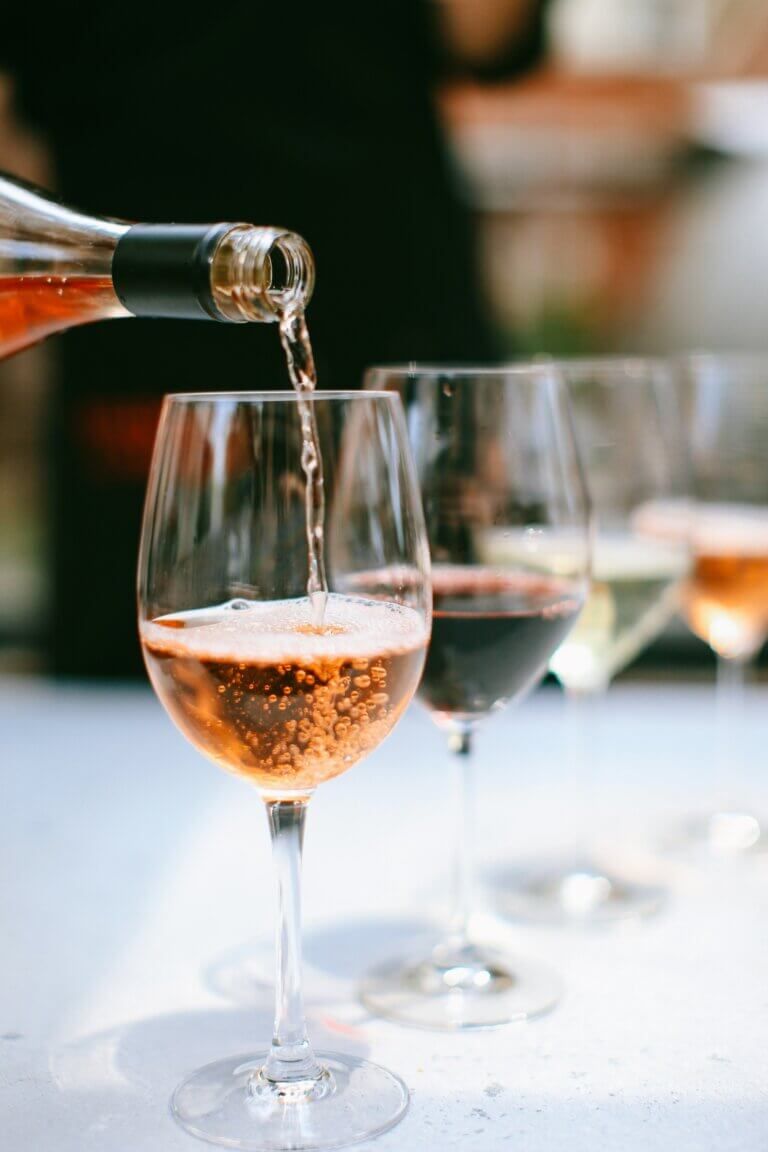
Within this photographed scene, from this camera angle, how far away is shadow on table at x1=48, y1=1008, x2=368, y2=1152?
0.68 m

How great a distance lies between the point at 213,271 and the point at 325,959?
444 millimetres

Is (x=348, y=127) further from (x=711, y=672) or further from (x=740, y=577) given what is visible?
(x=740, y=577)

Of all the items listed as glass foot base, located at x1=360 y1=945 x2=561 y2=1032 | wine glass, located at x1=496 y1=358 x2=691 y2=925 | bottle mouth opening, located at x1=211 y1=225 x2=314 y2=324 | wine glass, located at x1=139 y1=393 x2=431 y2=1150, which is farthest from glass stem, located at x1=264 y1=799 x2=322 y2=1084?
wine glass, located at x1=496 y1=358 x2=691 y2=925

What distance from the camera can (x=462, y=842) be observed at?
0.93 m

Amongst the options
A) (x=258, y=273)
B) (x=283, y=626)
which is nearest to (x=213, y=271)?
(x=258, y=273)

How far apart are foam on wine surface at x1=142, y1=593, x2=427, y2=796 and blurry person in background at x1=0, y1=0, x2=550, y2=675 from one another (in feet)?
3.68

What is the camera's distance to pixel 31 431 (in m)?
2.58

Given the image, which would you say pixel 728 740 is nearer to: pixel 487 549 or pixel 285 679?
pixel 487 549

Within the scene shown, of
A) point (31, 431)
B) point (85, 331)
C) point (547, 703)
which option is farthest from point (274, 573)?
point (31, 431)

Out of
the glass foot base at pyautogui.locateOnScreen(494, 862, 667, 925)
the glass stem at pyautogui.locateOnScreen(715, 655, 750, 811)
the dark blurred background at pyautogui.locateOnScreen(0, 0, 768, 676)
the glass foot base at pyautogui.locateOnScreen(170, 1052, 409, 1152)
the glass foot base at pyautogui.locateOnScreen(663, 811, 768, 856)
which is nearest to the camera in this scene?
the glass foot base at pyautogui.locateOnScreen(170, 1052, 409, 1152)

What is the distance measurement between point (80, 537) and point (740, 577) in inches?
39.0

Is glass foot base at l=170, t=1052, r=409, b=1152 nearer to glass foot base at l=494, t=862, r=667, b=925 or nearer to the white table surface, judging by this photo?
the white table surface

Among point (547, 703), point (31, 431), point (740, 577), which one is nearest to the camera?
point (740, 577)

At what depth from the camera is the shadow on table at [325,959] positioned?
860 mm
